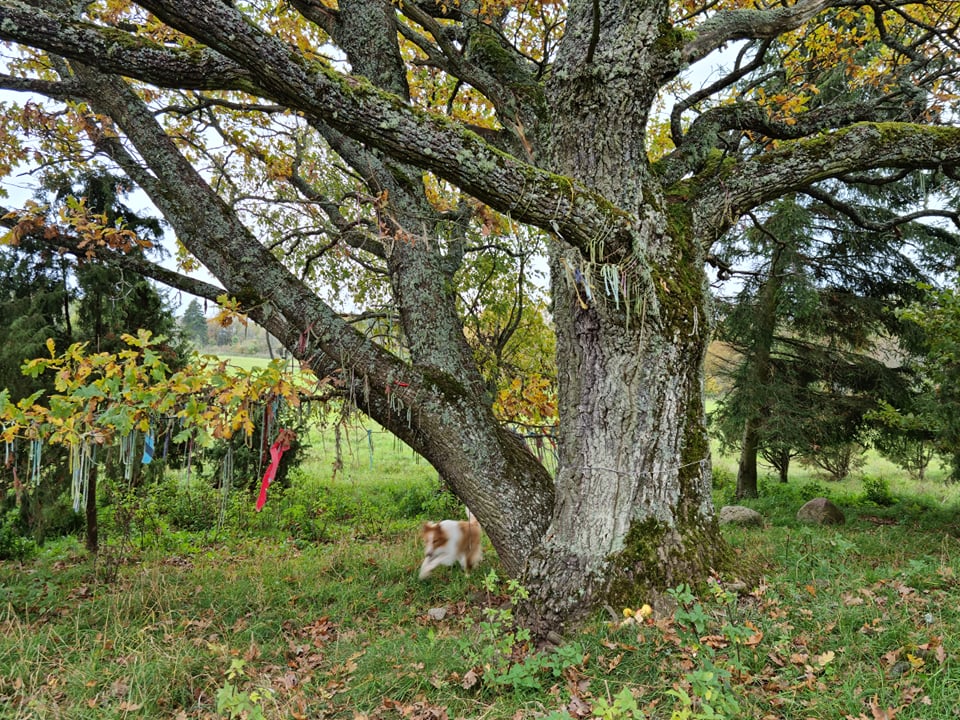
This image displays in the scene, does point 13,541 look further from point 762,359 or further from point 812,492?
point 812,492

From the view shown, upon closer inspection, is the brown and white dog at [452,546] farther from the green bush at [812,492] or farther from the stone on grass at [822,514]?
the green bush at [812,492]

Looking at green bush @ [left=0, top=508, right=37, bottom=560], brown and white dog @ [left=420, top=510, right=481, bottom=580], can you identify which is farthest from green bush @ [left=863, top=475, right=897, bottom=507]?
green bush @ [left=0, top=508, right=37, bottom=560]

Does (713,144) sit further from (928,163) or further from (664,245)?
(928,163)

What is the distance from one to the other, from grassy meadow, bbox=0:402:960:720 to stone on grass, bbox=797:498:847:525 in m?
2.43

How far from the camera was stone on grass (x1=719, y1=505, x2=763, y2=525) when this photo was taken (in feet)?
26.6

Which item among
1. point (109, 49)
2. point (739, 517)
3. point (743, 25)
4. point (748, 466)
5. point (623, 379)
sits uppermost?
point (743, 25)

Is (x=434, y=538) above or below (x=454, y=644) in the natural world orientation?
above

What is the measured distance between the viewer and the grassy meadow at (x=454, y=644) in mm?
2422

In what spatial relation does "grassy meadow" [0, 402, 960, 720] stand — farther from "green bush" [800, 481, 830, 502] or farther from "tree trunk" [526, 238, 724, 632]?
"green bush" [800, 481, 830, 502]

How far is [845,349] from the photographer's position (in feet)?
34.0

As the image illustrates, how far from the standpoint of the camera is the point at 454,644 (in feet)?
11.2

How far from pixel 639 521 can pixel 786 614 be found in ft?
3.02

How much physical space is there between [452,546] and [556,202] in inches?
154

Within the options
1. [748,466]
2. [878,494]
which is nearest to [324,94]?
[748,466]
